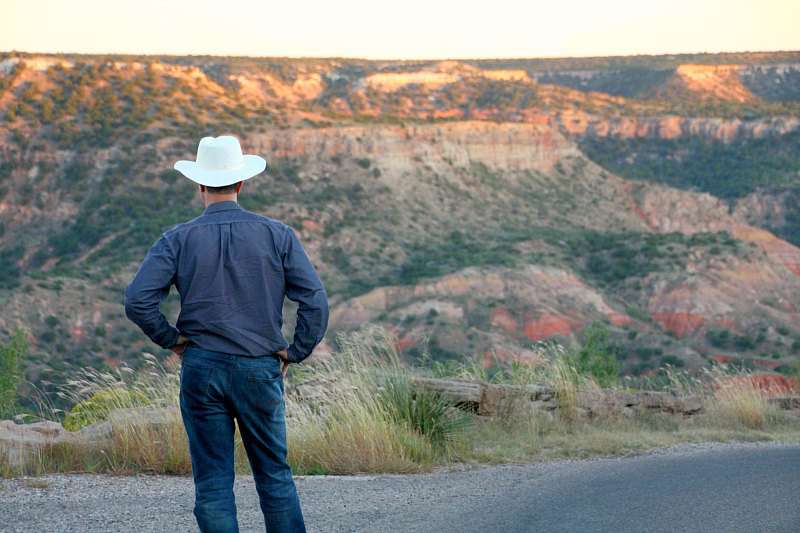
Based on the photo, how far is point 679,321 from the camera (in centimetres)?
5038

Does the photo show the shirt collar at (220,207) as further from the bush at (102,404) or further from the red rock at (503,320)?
the red rock at (503,320)

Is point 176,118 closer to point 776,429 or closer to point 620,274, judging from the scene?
point 620,274

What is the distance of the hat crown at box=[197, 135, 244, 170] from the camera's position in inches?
215

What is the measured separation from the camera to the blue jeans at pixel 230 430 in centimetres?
512

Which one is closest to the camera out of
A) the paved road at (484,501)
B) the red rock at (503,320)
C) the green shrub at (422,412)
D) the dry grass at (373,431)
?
the paved road at (484,501)

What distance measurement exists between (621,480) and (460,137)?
63.0 m

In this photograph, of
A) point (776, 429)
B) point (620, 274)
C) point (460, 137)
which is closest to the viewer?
point (776, 429)

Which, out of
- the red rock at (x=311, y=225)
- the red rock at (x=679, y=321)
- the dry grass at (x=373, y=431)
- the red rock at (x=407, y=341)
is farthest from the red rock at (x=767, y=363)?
the dry grass at (x=373, y=431)

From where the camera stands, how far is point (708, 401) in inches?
557

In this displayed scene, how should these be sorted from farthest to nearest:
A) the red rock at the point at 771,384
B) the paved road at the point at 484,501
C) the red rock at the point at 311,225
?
the red rock at the point at 311,225 → the red rock at the point at 771,384 → the paved road at the point at 484,501

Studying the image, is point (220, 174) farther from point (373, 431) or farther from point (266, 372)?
point (373, 431)

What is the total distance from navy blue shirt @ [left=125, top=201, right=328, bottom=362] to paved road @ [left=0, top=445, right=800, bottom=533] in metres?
1.83

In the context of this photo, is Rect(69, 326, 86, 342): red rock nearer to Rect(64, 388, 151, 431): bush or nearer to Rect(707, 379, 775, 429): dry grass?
Rect(707, 379, 775, 429): dry grass

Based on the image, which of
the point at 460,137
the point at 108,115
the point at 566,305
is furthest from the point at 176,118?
the point at 566,305
